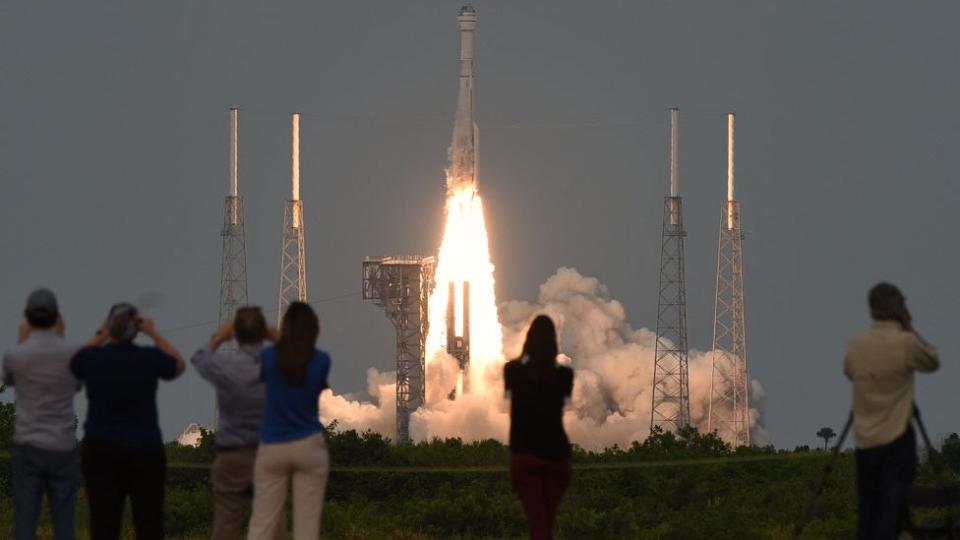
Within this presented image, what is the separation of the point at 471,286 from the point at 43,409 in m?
69.0

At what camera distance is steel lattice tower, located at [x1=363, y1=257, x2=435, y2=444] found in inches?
3612

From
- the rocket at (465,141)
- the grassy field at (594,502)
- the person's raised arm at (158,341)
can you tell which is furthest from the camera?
the rocket at (465,141)

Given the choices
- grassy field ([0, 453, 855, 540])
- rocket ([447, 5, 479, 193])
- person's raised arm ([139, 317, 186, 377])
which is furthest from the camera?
rocket ([447, 5, 479, 193])

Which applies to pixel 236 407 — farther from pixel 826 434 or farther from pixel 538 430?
pixel 826 434

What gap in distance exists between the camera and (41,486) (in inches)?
677

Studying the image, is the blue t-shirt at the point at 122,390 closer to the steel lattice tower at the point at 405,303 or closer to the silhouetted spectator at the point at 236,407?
the silhouetted spectator at the point at 236,407

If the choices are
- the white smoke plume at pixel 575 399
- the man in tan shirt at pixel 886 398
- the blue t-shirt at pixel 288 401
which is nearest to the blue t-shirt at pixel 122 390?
the blue t-shirt at pixel 288 401

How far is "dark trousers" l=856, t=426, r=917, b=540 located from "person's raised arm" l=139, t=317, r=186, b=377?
5085 mm

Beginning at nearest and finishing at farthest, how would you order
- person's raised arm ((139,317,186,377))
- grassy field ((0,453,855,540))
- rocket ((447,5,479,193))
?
person's raised arm ((139,317,186,377)), grassy field ((0,453,855,540)), rocket ((447,5,479,193))

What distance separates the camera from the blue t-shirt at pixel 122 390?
1664 cm

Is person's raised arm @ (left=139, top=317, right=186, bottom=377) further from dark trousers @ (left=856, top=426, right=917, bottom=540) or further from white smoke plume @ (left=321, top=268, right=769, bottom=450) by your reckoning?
white smoke plume @ (left=321, top=268, right=769, bottom=450)

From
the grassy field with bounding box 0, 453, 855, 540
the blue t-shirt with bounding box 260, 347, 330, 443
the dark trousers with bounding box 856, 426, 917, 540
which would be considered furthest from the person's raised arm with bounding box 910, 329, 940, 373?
the grassy field with bounding box 0, 453, 855, 540

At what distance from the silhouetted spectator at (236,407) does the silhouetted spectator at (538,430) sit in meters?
1.87

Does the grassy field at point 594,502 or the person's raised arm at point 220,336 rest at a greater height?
the person's raised arm at point 220,336
